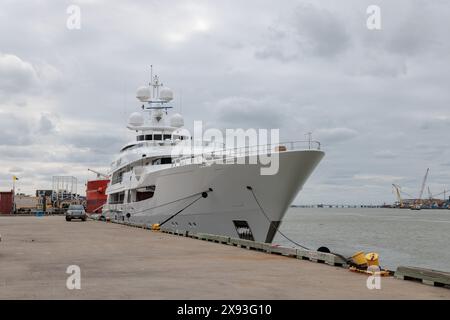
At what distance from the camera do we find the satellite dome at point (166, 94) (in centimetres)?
4325

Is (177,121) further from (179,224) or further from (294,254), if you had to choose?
(294,254)

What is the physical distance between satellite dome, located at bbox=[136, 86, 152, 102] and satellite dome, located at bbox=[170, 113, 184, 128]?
146 inches

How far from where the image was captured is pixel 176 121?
42031mm

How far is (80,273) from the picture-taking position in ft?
37.8

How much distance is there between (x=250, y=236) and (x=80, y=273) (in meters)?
13.5

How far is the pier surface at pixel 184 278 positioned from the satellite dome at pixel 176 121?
25.6m

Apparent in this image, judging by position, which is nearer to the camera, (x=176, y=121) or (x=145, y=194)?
→ (x=145, y=194)

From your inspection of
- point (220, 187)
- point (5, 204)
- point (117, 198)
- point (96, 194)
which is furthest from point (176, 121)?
point (5, 204)

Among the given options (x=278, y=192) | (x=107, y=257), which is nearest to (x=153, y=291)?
(x=107, y=257)

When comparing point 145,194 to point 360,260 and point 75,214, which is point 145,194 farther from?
point 360,260

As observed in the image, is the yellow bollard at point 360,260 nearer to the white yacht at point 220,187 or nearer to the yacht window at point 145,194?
the white yacht at point 220,187

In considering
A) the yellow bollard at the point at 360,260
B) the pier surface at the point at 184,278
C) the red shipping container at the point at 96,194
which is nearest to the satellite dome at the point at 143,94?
the red shipping container at the point at 96,194

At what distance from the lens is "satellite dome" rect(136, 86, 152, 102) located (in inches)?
1731

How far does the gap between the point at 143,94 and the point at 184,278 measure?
114 feet
